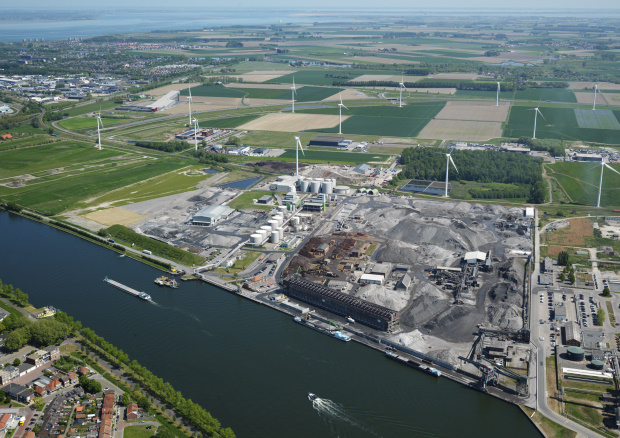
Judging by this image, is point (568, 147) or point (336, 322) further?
point (568, 147)

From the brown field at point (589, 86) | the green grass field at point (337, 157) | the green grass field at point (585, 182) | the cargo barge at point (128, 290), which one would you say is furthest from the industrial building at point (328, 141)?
the brown field at point (589, 86)

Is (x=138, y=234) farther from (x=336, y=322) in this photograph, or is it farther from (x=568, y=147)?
(x=568, y=147)

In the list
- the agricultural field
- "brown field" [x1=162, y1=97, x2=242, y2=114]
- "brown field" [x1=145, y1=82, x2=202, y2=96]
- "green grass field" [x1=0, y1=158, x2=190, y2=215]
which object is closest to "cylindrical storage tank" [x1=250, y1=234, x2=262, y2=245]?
"green grass field" [x1=0, y1=158, x2=190, y2=215]

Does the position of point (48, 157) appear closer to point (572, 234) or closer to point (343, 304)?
point (343, 304)

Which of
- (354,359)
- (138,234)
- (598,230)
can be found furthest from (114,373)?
(598,230)

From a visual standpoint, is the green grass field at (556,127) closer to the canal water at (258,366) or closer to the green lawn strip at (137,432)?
the canal water at (258,366)

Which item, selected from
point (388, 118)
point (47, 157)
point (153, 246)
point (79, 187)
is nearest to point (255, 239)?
point (153, 246)

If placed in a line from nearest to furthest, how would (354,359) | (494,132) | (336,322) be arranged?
(354,359) < (336,322) < (494,132)
